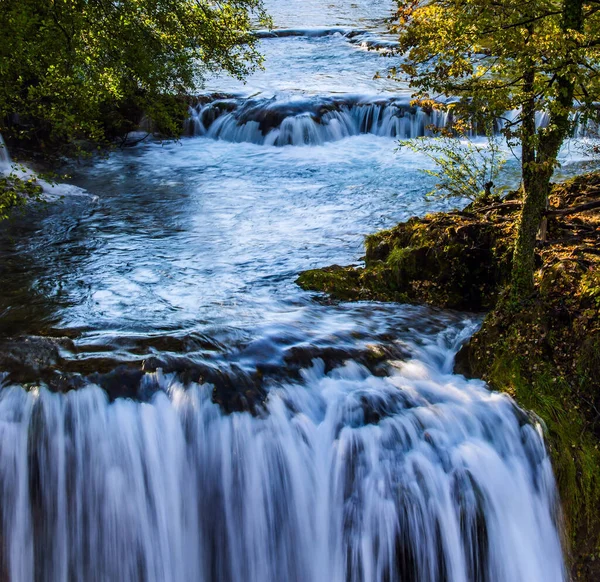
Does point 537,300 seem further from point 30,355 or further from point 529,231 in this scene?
point 30,355

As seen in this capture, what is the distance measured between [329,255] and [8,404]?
4.92m

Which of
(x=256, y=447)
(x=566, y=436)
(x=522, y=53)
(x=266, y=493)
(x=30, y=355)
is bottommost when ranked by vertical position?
(x=266, y=493)

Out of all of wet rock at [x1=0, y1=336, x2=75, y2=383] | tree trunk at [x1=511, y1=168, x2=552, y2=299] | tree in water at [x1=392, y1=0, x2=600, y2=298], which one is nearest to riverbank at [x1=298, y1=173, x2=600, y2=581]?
tree trunk at [x1=511, y1=168, x2=552, y2=299]

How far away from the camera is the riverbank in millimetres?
4535

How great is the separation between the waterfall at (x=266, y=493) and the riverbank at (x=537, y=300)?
0.18m

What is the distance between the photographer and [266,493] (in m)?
4.71

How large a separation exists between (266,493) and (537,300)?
101 inches

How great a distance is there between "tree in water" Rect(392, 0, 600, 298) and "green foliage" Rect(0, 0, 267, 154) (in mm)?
3976

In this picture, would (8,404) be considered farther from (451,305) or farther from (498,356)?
(451,305)

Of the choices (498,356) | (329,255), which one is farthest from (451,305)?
(329,255)

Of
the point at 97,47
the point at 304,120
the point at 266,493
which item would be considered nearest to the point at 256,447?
the point at 266,493

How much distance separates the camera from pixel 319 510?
4680 mm

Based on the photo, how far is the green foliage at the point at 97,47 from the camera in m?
7.34

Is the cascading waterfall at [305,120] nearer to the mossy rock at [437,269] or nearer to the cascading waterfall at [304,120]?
the cascading waterfall at [304,120]
